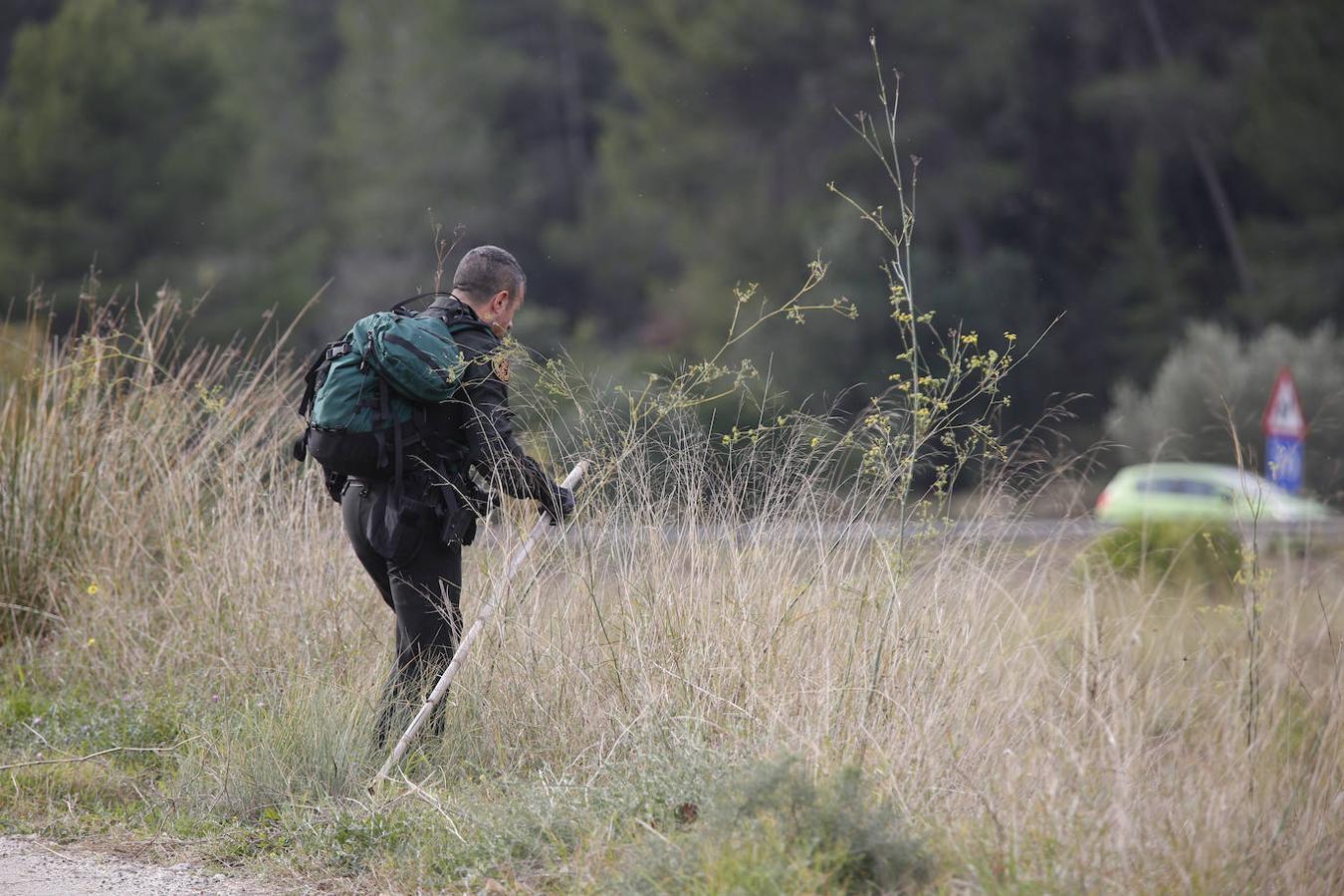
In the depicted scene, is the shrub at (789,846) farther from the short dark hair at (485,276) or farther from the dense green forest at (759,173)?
the dense green forest at (759,173)

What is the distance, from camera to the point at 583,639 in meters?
5.18

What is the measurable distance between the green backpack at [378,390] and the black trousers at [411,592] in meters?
0.17

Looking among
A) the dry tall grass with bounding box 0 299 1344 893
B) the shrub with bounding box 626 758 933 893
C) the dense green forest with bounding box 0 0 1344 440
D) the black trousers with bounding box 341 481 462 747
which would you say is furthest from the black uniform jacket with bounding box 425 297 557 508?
the dense green forest with bounding box 0 0 1344 440

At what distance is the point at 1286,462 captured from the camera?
7508 mm

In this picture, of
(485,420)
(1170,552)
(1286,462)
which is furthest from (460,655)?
(1170,552)

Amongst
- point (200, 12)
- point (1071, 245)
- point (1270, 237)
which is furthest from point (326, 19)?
point (1270, 237)

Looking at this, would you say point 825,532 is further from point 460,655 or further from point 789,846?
point 789,846

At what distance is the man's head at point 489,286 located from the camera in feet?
16.1

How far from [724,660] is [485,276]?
1.49m

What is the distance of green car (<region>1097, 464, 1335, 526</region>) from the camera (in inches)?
209

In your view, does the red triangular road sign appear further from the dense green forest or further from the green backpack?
the green backpack

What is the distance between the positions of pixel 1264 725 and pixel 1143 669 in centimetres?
94

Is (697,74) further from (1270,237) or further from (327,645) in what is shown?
(327,645)

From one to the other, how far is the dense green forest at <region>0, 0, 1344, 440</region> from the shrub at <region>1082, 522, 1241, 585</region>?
1477 centimetres
